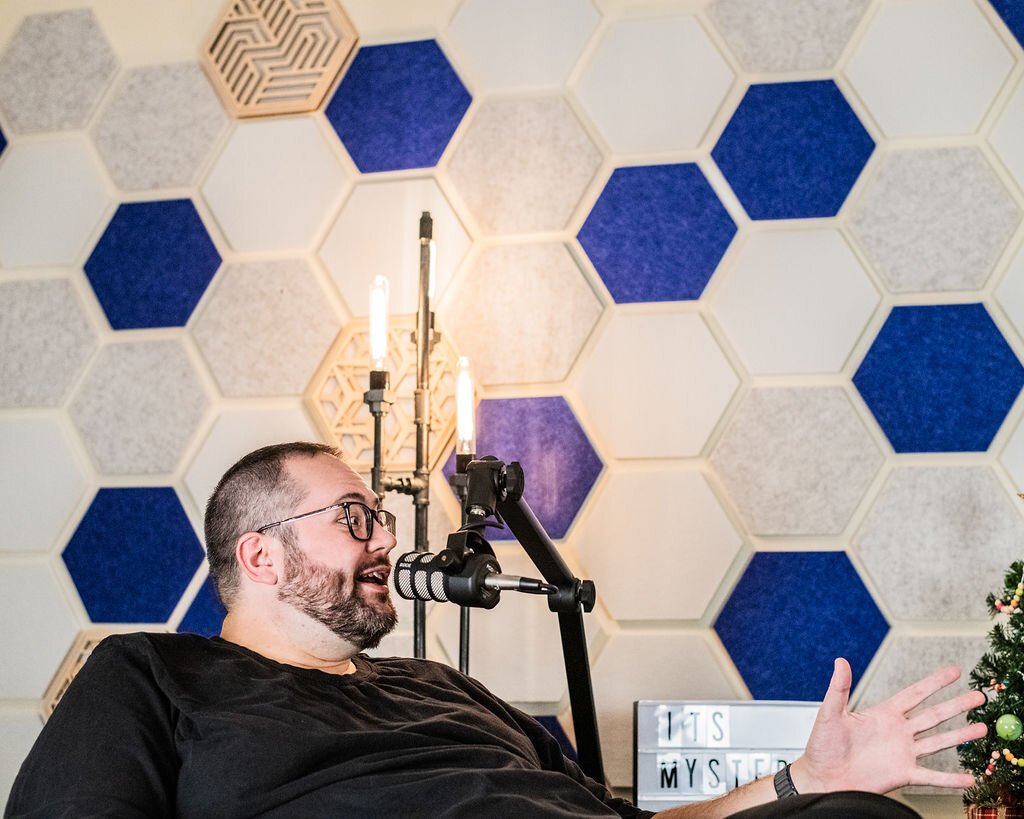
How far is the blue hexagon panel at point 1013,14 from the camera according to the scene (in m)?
2.05

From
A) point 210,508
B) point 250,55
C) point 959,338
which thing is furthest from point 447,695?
point 250,55

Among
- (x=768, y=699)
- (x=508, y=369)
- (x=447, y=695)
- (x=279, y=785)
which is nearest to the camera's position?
(x=279, y=785)

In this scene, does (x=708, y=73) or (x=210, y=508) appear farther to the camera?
(x=708, y=73)

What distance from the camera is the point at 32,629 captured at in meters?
2.28

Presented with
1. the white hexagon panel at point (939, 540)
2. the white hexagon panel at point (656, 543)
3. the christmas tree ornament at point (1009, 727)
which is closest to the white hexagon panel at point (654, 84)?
the white hexagon panel at point (656, 543)

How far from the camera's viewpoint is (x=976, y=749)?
5.20ft

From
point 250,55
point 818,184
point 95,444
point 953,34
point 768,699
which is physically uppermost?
point 250,55

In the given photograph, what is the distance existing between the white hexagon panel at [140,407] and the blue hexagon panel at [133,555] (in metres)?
0.07

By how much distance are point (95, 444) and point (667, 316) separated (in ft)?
3.92

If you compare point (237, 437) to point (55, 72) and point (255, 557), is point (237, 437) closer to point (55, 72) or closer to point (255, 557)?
point (255, 557)

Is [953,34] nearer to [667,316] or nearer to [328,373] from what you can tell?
[667,316]

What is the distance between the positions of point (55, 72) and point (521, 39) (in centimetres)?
104

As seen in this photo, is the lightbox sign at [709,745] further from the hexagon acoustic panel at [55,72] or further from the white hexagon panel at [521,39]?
the hexagon acoustic panel at [55,72]

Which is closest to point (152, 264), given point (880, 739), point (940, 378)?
point (940, 378)
